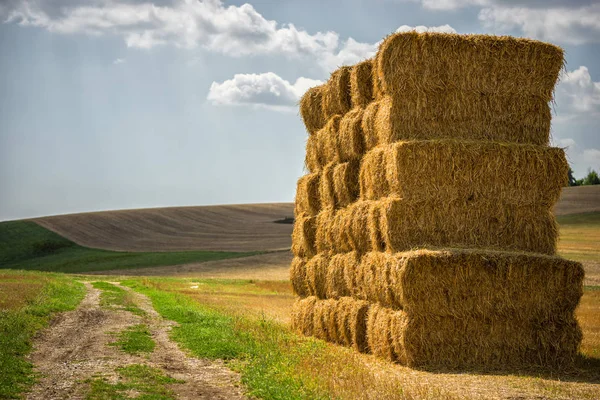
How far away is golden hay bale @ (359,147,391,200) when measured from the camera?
13.6 meters

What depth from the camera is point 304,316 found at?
17141 mm

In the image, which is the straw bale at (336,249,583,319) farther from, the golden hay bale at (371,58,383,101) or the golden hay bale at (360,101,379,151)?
the golden hay bale at (371,58,383,101)

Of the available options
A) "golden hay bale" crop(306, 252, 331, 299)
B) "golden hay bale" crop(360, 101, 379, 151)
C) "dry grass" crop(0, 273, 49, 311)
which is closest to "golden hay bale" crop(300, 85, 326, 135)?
"golden hay bale" crop(360, 101, 379, 151)

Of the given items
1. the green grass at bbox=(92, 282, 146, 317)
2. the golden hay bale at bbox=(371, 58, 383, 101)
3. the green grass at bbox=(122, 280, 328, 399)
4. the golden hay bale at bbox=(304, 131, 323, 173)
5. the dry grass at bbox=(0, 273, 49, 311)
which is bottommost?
the green grass at bbox=(92, 282, 146, 317)

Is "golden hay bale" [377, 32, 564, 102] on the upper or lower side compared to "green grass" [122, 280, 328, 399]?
upper

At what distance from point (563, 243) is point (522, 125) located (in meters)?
29.4

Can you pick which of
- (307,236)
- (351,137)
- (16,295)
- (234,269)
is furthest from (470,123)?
(234,269)

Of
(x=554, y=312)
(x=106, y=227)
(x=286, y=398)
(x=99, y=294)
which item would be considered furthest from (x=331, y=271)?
(x=106, y=227)

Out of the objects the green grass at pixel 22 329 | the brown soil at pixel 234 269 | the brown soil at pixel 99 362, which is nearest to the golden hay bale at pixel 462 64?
the brown soil at pixel 99 362

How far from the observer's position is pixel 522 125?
13.9 meters

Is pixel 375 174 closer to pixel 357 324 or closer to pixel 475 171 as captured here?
pixel 475 171

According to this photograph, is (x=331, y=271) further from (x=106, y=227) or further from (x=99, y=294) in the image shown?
(x=106, y=227)

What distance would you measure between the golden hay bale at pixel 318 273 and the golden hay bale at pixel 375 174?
99.2 inches

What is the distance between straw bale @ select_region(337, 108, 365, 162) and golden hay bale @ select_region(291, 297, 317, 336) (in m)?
3.43
